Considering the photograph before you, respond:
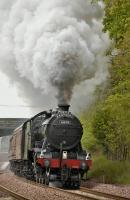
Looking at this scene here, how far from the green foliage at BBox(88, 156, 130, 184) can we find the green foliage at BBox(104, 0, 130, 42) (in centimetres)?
645

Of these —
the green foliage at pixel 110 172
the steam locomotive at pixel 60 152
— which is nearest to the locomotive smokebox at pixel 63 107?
the steam locomotive at pixel 60 152

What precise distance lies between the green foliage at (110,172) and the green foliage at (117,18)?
21.2 feet

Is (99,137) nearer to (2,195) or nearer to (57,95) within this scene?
(57,95)

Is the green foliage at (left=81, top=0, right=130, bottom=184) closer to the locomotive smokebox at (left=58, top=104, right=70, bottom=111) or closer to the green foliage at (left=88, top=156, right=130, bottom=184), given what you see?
the green foliage at (left=88, top=156, right=130, bottom=184)

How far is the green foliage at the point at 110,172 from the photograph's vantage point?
21.4 m

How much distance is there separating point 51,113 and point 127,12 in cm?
514

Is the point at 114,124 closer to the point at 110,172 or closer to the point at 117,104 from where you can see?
the point at 110,172

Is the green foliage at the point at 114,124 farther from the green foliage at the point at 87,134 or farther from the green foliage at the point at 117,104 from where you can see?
the green foliage at the point at 87,134

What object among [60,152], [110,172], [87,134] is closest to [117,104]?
[60,152]

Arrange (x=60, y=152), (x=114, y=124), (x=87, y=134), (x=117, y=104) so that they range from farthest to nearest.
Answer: (x=87, y=134), (x=114, y=124), (x=117, y=104), (x=60, y=152)

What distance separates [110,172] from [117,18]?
26.4ft

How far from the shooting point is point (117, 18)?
1934 cm

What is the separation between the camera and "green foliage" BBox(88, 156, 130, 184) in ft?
70.3

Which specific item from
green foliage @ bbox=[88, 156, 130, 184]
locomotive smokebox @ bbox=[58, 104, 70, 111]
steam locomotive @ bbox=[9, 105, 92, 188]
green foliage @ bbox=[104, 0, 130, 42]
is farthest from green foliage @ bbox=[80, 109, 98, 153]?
locomotive smokebox @ bbox=[58, 104, 70, 111]
